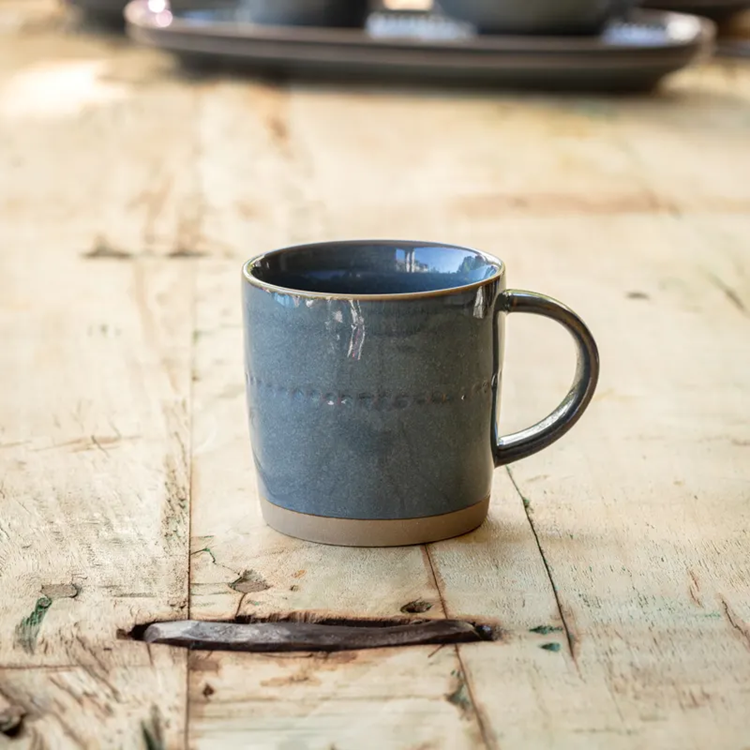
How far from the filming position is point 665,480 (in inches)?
21.6

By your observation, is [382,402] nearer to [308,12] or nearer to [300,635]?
[300,635]

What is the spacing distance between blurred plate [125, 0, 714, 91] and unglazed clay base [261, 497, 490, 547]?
1.07 metres

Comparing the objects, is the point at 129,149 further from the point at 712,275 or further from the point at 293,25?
the point at 712,275

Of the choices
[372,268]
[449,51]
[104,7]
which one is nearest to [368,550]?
[372,268]

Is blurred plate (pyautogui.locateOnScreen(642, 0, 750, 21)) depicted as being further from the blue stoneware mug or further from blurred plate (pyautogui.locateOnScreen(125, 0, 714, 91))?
the blue stoneware mug

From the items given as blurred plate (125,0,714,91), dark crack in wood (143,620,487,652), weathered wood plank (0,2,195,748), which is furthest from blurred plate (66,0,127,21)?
dark crack in wood (143,620,487,652)

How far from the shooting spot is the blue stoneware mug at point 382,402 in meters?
0.46

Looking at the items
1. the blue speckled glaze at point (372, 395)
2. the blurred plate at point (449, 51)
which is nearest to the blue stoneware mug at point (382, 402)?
the blue speckled glaze at point (372, 395)

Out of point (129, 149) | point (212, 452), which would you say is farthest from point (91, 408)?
point (129, 149)

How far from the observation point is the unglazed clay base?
0.48m

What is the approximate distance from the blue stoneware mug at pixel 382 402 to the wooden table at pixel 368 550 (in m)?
→ 0.02

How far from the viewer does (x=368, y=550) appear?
0.48 meters

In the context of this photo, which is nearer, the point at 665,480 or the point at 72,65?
the point at 665,480

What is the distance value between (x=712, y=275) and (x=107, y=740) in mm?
649
